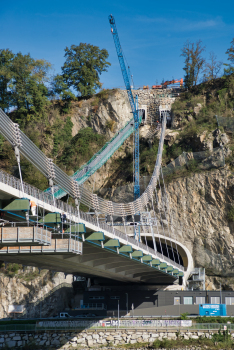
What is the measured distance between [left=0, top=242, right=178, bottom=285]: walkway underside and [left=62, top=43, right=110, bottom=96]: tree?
4228 centimetres

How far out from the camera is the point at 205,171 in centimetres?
6419

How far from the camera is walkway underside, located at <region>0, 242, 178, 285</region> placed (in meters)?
34.6

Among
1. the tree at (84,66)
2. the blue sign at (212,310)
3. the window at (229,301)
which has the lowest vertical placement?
the blue sign at (212,310)

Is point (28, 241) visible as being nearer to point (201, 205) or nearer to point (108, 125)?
point (201, 205)

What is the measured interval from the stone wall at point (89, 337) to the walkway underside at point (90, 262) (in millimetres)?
5420

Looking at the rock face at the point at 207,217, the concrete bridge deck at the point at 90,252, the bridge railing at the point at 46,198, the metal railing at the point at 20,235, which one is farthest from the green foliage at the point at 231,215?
the metal railing at the point at 20,235

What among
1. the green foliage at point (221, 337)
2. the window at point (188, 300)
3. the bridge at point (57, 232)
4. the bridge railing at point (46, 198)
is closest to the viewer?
the bridge at point (57, 232)

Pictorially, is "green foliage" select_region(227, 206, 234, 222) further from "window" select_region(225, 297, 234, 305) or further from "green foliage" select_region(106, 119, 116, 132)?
"green foliage" select_region(106, 119, 116, 132)

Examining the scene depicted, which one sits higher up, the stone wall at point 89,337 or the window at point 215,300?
the window at point 215,300

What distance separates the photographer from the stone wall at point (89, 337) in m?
41.2

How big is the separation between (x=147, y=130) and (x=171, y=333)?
4659 centimetres

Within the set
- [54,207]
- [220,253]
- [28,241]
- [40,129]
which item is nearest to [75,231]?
[54,207]

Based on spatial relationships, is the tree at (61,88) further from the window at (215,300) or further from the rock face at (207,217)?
the window at (215,300)

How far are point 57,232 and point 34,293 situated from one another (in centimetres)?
3326
